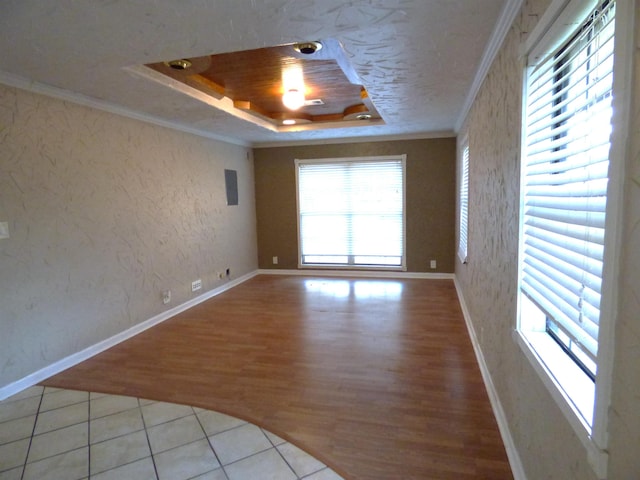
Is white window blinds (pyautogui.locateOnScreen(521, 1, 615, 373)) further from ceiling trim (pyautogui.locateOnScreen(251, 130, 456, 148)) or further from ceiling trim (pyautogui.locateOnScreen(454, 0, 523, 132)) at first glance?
ceiling trim (pyautogui.locateOnScreen(251, 130, 456, 148))

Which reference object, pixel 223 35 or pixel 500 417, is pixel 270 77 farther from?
pixel 500 417

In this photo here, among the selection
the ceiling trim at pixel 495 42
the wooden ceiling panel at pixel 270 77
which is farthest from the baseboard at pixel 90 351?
the ceiling trim at pixel 495 42

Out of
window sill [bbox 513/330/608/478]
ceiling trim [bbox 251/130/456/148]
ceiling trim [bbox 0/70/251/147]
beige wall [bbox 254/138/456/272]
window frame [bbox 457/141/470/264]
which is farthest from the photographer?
beige wall [bbox 254/138/456/272]

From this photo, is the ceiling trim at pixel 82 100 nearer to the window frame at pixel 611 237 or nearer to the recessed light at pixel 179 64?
the recessed light at pixel 179 64

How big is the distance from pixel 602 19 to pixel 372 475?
2.00 metres

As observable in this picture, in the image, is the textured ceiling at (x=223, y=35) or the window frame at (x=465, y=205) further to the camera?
the window frame at (x=465, y=205)

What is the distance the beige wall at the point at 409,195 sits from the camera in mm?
5629

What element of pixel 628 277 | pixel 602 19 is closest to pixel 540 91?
pixel 602 19

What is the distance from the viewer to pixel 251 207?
631cm

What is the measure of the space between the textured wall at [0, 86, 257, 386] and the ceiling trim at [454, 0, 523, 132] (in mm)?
Result: 3249

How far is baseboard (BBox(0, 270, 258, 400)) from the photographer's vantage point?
268 centimetres

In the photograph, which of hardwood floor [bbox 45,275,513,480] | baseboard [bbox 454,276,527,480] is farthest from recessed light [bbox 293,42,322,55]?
baseboard [bbox 454,276,527,480]

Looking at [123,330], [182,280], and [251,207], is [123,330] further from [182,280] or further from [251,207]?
[251,207]

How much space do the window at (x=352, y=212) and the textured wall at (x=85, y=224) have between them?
199cm
